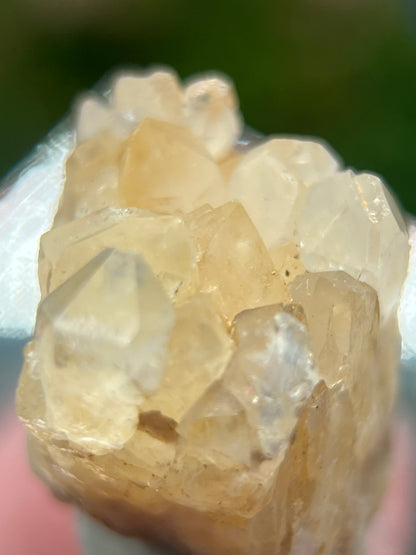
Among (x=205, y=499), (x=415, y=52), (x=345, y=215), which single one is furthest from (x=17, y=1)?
(x=205, y=499)

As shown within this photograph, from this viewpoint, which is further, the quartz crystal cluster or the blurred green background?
the blurred green background

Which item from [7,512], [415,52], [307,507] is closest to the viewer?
[307,507]

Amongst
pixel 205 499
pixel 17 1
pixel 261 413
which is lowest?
pixel 205 499

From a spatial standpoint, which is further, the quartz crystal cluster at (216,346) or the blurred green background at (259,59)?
the blurred green background at (259,59)

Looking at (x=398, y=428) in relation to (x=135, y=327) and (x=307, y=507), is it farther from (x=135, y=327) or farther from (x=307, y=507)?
(x=135, y=327)
